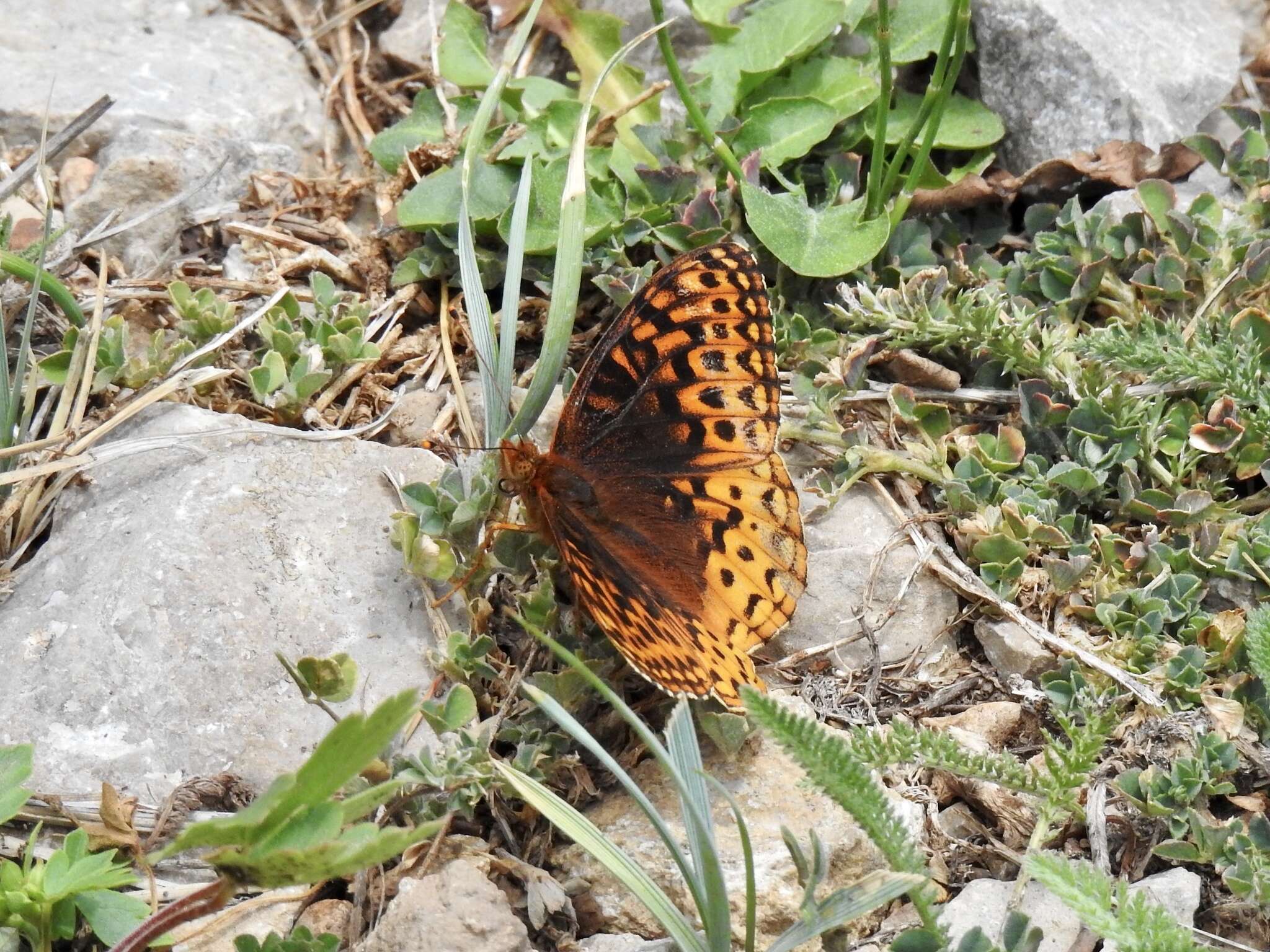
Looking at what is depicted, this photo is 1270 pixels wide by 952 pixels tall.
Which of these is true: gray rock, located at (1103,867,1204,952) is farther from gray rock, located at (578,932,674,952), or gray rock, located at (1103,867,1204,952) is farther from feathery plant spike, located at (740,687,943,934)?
gray rock, located at (578,932,674,952)

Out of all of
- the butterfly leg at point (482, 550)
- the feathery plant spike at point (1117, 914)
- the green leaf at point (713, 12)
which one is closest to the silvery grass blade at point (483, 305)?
the butterfly leg at point (482, 550)

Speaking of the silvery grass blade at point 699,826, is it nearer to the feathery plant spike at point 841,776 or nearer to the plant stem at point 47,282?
the feathery plant spike at point 841,776

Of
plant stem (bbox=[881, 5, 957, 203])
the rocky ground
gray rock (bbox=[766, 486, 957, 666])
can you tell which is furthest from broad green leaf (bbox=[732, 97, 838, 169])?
gray rock (bbox=[766, 486, 957, 666])

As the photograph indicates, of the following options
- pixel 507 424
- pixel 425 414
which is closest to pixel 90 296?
pixel 425 414

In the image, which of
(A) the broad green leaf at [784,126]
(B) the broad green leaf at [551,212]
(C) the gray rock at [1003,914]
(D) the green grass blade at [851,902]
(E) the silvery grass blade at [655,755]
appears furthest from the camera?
(A) the broad green leaf at [784,126]

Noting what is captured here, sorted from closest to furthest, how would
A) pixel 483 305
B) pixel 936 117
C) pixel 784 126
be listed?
pixel 483 305 → pixel 936 117 → pixel 784 126

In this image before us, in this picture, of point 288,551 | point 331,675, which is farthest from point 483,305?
point 331,675

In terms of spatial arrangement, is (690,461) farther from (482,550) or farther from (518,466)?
(482,550)
